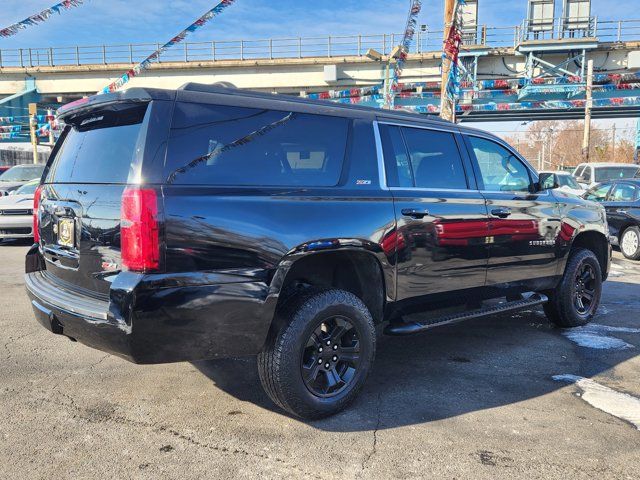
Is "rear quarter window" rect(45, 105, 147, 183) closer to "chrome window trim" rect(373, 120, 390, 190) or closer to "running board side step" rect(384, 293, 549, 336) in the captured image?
"chrome window trim" rect(373, 120, 390, 190)

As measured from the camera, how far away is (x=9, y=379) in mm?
4074

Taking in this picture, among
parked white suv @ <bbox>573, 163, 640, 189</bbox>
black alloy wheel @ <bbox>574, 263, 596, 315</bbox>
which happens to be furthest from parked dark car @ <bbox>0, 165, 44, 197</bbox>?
parked white suv @ <bbox>573, 163, 640, 189</bbox>

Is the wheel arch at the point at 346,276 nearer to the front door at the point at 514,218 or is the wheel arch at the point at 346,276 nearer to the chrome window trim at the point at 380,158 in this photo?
the chrome window trim at the point at 380,158

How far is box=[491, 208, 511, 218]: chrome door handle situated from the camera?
15.1 feet

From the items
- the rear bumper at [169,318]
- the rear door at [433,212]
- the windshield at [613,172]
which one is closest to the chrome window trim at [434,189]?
the rear door at [433,212]

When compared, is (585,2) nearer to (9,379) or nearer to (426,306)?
(426,306)

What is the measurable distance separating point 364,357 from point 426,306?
0.78m

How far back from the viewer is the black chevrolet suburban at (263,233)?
2.90m

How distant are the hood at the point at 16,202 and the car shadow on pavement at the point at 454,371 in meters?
8.40

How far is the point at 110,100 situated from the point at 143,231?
35.9 inches

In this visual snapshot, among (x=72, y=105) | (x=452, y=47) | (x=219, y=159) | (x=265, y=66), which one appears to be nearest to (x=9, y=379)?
(x=72, y=105)

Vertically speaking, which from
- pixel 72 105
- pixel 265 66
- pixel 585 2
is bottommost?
pixel 72 105

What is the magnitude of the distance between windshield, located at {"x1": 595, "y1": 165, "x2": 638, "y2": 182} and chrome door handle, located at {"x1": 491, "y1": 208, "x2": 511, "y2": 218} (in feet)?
51.3

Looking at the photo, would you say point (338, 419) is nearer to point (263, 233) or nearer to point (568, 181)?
point (263, 233)
